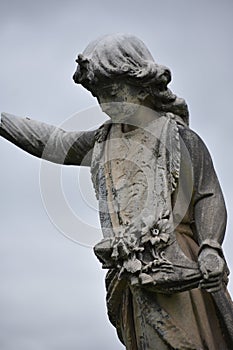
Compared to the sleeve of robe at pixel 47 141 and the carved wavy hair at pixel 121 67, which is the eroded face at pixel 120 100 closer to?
the carved wavy hair at pixel 121 67

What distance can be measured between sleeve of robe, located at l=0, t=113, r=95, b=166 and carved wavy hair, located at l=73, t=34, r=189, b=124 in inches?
22.6

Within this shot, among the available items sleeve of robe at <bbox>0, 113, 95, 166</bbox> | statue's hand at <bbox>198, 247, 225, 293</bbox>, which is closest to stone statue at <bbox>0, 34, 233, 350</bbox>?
statue's hand at <bbox>198, 247, 225, 293</bbox>

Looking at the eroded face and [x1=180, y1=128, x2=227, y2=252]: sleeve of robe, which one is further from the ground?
the eroded face

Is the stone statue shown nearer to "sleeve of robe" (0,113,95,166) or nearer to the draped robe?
the draped robe

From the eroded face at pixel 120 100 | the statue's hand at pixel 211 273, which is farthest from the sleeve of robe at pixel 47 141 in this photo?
the statue's hand at pixel 211 273

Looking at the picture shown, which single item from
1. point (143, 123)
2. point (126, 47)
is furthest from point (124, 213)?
point (126, 47)

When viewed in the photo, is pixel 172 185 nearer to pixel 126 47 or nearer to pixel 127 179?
pixel 127 179

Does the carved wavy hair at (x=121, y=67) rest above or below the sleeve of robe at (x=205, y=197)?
above

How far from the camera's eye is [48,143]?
20.9 ft

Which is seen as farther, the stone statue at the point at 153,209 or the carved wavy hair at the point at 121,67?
the carved wavy hair at the point at 121,67

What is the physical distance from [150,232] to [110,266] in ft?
1.21

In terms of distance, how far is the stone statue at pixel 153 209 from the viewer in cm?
536

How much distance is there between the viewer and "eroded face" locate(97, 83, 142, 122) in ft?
19.0

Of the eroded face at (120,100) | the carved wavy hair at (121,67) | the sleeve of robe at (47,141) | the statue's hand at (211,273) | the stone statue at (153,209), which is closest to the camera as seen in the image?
the statue's hand at (211,273)
